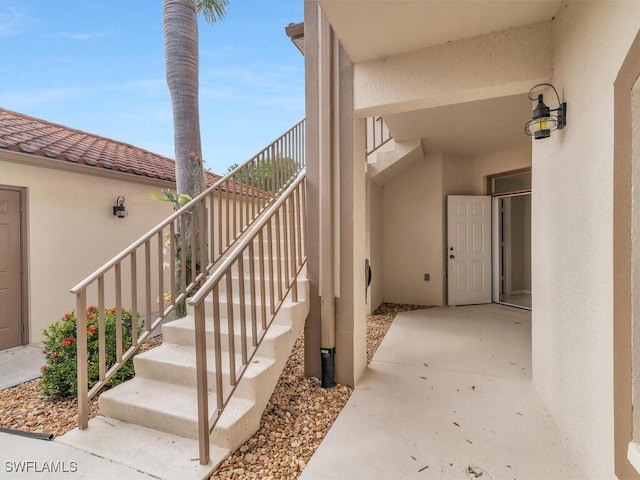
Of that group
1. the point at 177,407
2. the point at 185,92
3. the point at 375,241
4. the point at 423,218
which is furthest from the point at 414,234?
the point at 177,407

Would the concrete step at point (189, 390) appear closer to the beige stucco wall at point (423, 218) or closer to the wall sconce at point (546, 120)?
the wall sconce at point (546, 120)

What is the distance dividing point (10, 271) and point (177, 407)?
10.6ft

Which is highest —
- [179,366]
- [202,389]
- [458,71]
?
[458,71]

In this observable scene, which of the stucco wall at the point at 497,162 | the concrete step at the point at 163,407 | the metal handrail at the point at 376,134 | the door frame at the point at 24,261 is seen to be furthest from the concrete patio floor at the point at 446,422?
the door frame at the point at 24,261

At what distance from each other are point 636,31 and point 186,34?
13.2 feet

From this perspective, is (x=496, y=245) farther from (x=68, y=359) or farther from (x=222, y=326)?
(x=68, y=359)

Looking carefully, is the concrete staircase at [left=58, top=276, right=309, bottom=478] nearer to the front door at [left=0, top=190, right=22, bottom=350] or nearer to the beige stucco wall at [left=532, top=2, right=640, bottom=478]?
the beige stucco wall at [left=532, top=2, right=640, bottom=478]

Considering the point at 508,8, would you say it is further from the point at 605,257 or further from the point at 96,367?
the point at 96,367

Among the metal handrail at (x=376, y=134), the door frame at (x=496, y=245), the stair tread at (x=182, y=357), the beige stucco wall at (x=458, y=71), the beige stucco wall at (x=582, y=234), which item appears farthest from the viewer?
the door frame at (x=496, y=245)

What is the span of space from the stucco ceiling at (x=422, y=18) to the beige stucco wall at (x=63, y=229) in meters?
4.06

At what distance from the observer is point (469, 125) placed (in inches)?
171

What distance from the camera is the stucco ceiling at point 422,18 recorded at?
74.7 inches

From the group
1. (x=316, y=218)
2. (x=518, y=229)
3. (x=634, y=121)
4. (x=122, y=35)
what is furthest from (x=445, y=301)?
(x=122, y=35)

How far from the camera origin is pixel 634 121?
121cm
